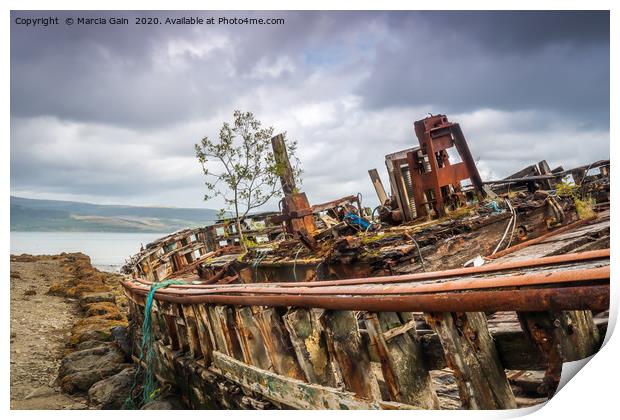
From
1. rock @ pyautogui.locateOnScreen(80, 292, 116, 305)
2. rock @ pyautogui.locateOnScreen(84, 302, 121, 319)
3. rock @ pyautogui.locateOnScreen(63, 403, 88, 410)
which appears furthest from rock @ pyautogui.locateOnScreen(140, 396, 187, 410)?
rock @ pyautogui.locateOnScreen(80, 292, 116, 305)

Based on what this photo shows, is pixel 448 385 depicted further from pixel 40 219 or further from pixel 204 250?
pixel 204 250

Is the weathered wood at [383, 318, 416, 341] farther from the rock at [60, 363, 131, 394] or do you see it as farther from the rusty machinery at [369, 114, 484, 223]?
the rock at [60, 363, 131, 394]

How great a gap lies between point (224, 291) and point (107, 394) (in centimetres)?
421

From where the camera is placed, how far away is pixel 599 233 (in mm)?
5473

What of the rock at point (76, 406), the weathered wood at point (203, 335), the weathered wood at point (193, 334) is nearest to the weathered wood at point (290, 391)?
the weathered wood at point (203, 335)

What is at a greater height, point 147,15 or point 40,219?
point 147,15

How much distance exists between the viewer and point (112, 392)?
7.11 meters

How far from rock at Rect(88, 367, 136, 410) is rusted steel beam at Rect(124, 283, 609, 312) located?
16.7 ft

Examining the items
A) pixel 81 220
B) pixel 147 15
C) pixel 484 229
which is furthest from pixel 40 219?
pixel 484 229

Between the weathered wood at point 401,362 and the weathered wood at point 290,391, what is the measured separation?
9 centimetres

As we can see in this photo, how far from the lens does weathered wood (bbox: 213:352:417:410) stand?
9.55ft

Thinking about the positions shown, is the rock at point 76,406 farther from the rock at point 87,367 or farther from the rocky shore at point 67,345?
the rock at point 87,367

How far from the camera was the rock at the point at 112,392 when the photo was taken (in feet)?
22.7

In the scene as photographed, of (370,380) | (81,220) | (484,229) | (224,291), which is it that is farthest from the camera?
(81,220)
